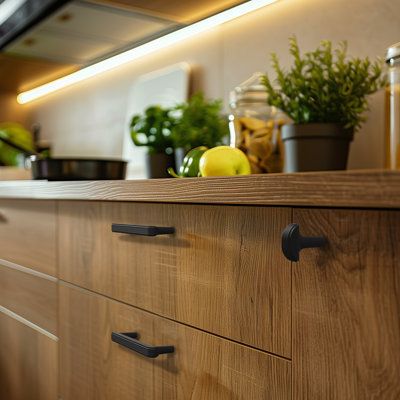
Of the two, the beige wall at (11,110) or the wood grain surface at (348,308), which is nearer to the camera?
the wood grain surface at (348,308)

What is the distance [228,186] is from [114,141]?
156cm

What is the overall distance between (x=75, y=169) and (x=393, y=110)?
0.87m

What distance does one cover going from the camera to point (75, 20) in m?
1.84

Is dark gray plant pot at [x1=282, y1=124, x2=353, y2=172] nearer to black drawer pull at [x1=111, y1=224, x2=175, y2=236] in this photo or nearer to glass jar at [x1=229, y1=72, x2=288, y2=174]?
glass jar at [x1=229, y1=72, x2=288, y2=174]

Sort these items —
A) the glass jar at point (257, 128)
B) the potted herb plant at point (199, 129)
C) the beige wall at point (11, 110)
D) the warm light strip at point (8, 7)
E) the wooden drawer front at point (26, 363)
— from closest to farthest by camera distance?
the glass jar at point (257, 128) → the wooden drawer front at point (26, 363) → the potted herb plant at point (199, 129) → the warm light strip at point (8, 7) → the beige wall at point (11, 110)

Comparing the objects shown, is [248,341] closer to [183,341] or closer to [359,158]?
[183,341]

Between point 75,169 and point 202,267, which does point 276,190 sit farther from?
point 75,169

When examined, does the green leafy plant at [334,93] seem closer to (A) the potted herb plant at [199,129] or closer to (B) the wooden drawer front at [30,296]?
(A) the potted herb plant at [199,129]

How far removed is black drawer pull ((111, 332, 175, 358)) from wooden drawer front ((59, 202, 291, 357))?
5cm

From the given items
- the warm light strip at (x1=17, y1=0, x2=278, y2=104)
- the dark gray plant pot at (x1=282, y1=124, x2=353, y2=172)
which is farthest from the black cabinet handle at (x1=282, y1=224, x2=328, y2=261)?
the warm light strip at (x1=17, y1=0, x2=278, y2=104)

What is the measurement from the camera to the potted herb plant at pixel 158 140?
152 cm

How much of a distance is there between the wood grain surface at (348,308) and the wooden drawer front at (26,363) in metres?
0.78

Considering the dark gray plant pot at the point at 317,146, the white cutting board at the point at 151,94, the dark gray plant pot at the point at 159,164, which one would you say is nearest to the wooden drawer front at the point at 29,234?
the dark gray plant pot at the point at 159,164

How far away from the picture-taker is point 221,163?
1.00 m
